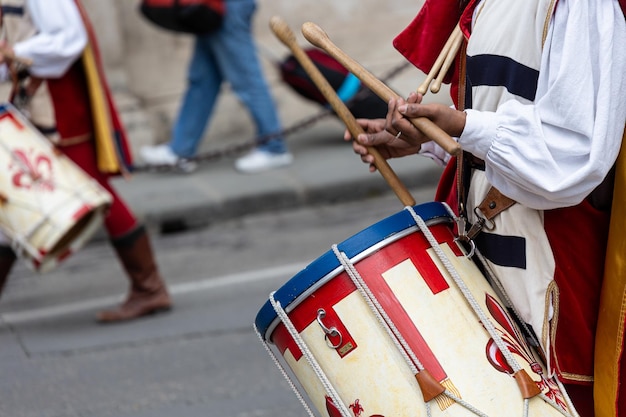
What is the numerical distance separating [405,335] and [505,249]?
0.30 meters

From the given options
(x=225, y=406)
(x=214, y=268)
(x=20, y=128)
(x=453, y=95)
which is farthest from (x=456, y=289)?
(x=214, y=268)

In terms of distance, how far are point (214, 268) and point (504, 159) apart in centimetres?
399

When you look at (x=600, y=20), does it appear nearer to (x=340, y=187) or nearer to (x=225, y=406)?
(x=225, y=406)

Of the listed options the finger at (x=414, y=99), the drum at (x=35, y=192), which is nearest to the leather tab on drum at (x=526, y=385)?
the finger at (x=414, y=99)

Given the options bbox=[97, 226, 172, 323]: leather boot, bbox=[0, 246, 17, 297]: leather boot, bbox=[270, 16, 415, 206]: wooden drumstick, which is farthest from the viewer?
bbox=[97, 226, 172, 323]: leather boot

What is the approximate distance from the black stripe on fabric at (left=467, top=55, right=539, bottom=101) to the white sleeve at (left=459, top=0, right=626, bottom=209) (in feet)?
0.17

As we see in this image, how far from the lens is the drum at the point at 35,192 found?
4.26 metres

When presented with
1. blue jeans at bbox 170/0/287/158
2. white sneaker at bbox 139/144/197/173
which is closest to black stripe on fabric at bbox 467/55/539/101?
blue jeans at bbox 170/0/287/158

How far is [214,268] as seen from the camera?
577 centimetres

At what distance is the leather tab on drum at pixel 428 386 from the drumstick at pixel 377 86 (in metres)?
0.38

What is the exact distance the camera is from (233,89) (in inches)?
289

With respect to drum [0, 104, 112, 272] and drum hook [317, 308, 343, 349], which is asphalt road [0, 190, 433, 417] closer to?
drum [0, 104, 112, 272]

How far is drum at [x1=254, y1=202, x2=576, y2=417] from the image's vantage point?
1870 millimetres

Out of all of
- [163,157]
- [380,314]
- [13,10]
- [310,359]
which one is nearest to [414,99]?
[380,314]
